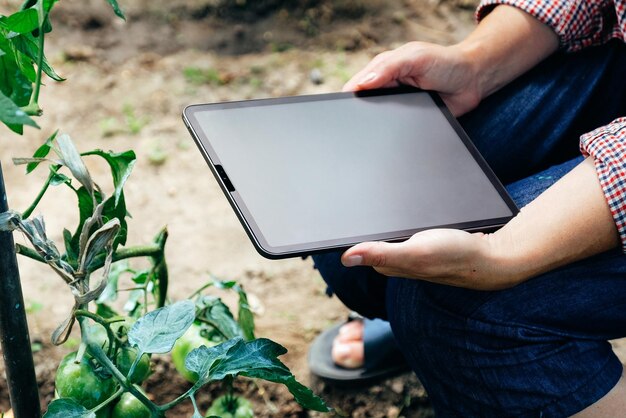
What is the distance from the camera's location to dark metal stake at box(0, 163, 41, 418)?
2.74 feet

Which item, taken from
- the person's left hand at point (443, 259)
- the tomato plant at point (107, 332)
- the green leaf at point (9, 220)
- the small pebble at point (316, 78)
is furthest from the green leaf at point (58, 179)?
the small pebble at point (316, 78)

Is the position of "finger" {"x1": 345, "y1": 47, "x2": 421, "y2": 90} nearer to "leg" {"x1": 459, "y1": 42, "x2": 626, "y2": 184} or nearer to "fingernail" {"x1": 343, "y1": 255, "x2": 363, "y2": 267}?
"leg" {"x1": 459, "y1": 42, "x2": 626, "y2": 184}

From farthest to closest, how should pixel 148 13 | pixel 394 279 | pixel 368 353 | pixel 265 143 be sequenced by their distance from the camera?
pixel 148 13, pixel 368 353, pixel 394 279, pixel 265 143

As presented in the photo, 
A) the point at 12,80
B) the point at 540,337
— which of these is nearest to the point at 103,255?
the point at 12,80

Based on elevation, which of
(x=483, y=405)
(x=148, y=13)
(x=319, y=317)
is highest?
(x=483, y=405)

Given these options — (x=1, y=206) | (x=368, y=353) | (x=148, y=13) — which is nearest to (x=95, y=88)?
(x=148, y=13)

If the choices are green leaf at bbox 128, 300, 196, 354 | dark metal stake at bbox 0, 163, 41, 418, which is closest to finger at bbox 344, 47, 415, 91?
green leaf at bbox 128, 300, 196, 354

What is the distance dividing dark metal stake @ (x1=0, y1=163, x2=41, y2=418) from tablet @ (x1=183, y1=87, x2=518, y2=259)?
267 mm

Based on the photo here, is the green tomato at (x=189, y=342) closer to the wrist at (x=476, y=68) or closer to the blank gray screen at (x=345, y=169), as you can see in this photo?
the blank gray screen at (x=345, y=169)

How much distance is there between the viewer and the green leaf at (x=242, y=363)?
891mm

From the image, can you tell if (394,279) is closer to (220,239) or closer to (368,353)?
(368,353)

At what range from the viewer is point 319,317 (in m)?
1.65

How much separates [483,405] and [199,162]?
1.11 metres

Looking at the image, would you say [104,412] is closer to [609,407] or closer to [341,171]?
[341,171]
